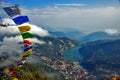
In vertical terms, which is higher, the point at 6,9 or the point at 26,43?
the point at 6,9

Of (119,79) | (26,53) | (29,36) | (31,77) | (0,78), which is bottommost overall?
(31,77)

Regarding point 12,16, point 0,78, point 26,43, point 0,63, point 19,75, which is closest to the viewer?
point 12,16

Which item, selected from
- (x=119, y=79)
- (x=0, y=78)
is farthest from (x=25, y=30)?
(x=0, y=78)

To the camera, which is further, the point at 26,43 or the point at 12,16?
the point at 26,43

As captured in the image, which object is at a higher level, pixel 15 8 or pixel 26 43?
pixel 15 8

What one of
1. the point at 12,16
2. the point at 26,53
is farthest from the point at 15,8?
the point at 26,53

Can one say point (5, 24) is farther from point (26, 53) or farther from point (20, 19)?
point (26, 53)

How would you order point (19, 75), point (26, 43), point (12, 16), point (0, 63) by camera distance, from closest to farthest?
point (12, 16) → point (26, 43) → point (19, 75) → point (0, 63)

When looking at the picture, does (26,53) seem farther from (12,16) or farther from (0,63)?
(0,63)

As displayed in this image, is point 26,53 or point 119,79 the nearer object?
point 119,79
